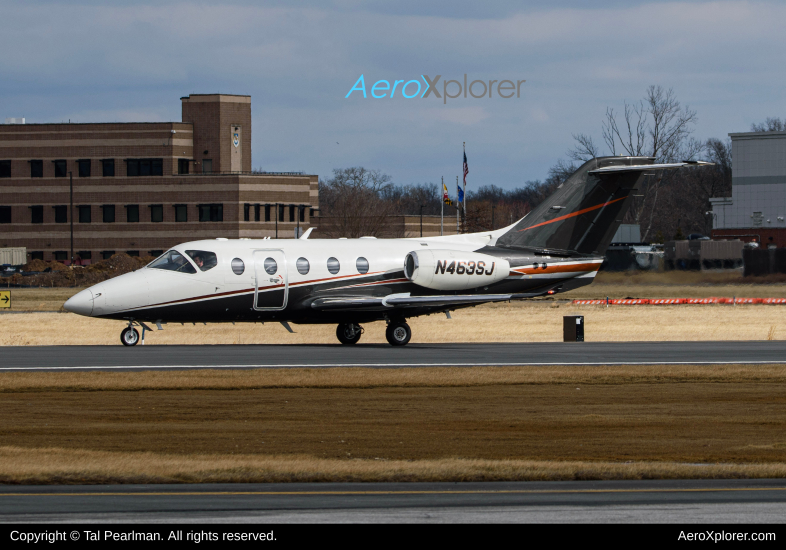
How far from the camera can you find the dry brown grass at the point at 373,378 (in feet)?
68.5

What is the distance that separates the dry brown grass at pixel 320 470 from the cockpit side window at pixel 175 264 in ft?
53.8

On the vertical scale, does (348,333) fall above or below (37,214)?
below

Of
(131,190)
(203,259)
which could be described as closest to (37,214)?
(131,190)

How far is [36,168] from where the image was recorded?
112812 millimetres

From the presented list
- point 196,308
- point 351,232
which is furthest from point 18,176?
point 196,308

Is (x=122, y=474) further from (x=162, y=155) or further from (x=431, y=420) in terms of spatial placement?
(x=162, y=155)

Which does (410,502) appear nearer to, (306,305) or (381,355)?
(381,355)

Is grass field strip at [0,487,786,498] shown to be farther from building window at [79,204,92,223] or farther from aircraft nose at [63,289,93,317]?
building window at [79,204,92,223]

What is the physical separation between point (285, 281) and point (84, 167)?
88844 millimetres

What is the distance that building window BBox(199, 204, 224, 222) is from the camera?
363 feet

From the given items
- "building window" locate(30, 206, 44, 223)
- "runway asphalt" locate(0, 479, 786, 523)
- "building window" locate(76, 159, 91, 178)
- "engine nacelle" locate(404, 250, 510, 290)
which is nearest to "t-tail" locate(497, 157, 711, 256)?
"engine nacelle" locate(404, 250, 510, 290)

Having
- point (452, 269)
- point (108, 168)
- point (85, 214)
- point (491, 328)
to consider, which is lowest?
point (491, 328)

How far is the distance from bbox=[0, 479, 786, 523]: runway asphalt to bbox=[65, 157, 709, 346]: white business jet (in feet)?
59.1
